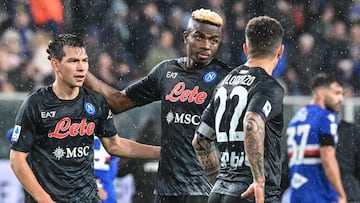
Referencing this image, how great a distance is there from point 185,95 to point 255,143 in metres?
1.79

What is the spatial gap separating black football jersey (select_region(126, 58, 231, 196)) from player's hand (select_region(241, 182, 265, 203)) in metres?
1.70

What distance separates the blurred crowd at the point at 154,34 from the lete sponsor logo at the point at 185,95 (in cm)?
Answer: 584

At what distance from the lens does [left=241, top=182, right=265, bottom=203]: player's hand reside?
6.74 m

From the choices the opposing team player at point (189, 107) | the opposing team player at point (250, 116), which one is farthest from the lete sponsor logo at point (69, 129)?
the opposing team player at point (250, 116)

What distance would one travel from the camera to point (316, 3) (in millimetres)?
16266

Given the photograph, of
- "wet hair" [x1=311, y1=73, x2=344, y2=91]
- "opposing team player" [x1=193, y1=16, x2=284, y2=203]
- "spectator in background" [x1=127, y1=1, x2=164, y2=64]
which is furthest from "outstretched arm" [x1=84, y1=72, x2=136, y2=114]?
"spectator in background" [x1=127, y1=1, x2=164, y2=64]

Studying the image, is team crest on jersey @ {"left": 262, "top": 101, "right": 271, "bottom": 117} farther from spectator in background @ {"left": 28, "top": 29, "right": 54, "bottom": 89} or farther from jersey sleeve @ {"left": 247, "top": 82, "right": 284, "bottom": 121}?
spectator in background @ {"left": 28, "top": 29, "right": 54, "bottom": 89}

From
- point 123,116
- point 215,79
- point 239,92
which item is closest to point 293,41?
point 123,116

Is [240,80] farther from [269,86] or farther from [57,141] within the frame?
[57,141]

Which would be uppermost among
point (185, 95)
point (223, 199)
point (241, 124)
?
point (185, 95)

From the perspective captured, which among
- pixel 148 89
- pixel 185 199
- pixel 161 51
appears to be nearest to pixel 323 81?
pixel 148 89

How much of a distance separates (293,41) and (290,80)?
2.68 ft

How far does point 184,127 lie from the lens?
8508 millimetres

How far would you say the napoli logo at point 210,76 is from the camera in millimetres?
8531
